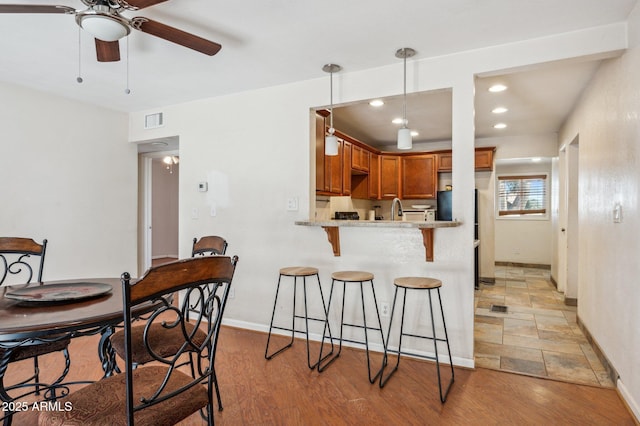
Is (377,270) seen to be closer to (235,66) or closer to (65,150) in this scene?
(235,66)

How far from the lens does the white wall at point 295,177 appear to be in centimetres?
272

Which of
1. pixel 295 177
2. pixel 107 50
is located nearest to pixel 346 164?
pixel 295 177

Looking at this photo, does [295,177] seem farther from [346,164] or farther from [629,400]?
[629,400]

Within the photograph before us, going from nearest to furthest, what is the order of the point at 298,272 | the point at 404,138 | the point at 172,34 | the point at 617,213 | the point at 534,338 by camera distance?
the point at 172,34 → the point at 617,213 → the point at 404,138 → the point at 298,272 → the point at 534,338

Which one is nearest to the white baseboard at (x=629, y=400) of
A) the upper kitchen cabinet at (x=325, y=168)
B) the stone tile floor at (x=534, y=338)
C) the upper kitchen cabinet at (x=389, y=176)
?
the stone tile floor at (x=534, y=338)

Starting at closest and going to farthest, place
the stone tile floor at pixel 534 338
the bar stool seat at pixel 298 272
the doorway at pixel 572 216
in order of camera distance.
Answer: the stone tile floor at pixel 534 338, the bar stool seat at pixel 298 272, the doorway at pixel 572 216

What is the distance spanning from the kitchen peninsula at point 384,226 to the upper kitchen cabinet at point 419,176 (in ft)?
11.0

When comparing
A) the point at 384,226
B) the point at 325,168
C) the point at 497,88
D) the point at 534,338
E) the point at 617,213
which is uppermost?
the point at 497,88

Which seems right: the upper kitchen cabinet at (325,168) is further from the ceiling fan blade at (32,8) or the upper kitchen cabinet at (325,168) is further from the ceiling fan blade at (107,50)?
the ceiling fan blade at (32,8)

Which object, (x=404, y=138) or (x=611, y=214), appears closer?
(x=611, y=214)

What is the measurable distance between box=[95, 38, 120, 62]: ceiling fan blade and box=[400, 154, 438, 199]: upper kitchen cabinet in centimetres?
472

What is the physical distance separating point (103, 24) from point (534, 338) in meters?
4.01

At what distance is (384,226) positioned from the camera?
2.82m

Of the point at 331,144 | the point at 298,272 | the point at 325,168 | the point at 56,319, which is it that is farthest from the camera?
the point at 325,168
